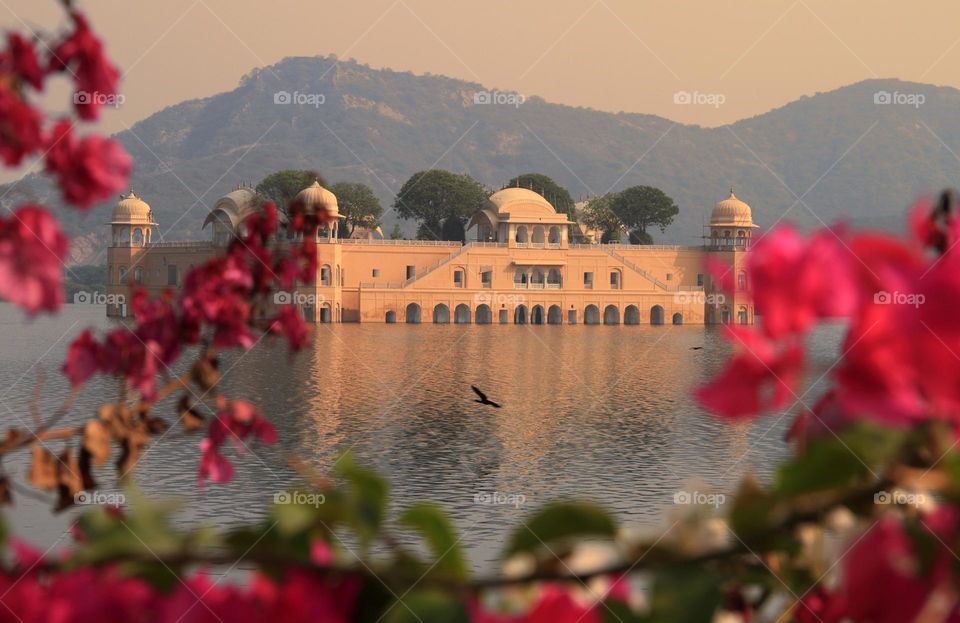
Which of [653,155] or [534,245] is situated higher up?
[653,155]

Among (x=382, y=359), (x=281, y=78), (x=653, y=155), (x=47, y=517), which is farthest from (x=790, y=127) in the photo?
(x=47, y=517)

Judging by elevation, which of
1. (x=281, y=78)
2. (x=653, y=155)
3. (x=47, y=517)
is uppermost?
(x=281, y=78)

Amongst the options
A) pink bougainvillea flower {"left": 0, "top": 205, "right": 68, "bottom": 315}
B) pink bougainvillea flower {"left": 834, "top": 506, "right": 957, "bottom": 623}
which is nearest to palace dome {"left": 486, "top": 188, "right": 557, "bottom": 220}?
pink bougainvillea flower {"left": 0, "top": 205, "right": 68, "bottom": 315}

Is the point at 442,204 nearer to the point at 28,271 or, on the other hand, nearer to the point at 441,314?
the point at 441,314

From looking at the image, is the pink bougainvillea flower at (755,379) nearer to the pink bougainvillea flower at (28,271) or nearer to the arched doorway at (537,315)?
the pink bougainvillea flower at (28,271)

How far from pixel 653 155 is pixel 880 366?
141 metres

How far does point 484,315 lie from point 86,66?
39263 mm

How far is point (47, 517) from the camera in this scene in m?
9.63

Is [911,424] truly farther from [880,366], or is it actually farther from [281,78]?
[281,78]

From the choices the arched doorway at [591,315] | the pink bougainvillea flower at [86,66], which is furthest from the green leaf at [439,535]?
the arched doorway at [591,315]

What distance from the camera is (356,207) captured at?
169 feet

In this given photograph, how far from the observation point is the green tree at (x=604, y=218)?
54.6 meters

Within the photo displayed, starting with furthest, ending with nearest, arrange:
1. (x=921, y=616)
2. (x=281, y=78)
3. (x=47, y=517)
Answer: (x=281, y=78)
(x=47, y=517)
(x=921, y=616)

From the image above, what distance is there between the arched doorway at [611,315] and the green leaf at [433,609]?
39579mm
